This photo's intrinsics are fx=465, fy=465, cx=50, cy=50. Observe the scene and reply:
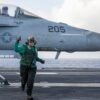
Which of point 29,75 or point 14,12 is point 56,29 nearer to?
point 14,12

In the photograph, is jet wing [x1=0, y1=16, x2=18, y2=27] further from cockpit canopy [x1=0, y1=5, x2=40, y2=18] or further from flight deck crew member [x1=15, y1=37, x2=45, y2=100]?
flight deck crew member [x1=15, y1=37, x2=45, y2=100]

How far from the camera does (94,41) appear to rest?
14070 mm

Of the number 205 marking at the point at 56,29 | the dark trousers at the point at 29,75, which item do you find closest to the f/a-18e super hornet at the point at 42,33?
the number 205 marking at the point at 56,29

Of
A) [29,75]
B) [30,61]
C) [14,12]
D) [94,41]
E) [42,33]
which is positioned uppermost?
[30,61]

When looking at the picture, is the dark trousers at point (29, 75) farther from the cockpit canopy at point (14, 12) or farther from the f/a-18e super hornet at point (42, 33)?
the cockpit canopy at point (14, 12)

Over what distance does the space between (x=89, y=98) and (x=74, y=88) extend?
2435 mm

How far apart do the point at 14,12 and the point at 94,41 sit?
300 cm

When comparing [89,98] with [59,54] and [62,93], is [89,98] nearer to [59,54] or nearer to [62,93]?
[62,93]

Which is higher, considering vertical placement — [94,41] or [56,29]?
[94,41]

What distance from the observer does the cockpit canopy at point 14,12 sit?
50.1 feet

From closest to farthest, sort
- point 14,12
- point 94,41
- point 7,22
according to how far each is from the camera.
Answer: point 94,41 → point 7,22 → point 14,12

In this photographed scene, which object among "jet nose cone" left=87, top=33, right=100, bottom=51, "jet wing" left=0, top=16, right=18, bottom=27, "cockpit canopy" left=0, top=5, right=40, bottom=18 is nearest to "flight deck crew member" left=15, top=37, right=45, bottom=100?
"jet nose cone" left=87, top=33, right=100, bottom=51

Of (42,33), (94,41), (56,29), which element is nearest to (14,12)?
(42,33)

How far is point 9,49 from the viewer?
1504 cm
